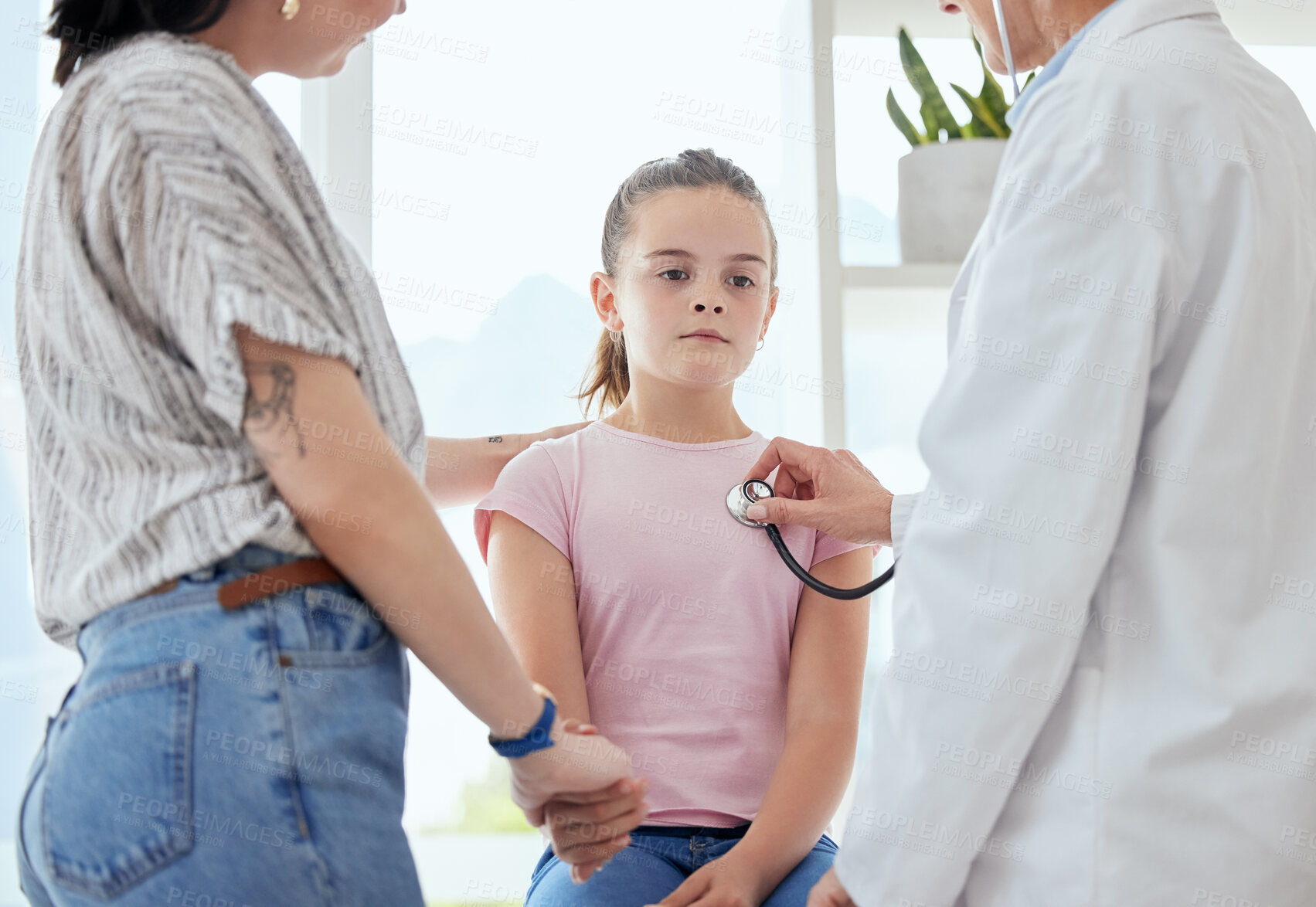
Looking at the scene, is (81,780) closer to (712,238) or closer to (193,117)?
(193,117)

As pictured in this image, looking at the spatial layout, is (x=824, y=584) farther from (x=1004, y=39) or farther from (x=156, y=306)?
(x=156, y=306)

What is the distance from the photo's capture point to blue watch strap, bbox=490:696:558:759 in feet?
2.88

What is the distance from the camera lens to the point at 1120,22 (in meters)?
1.00

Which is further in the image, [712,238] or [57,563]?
[712,238]

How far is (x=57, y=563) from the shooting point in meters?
0.79

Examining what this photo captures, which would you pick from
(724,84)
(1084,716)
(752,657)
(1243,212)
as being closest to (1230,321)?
(1243,212)

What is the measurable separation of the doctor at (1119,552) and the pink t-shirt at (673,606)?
0.40 m

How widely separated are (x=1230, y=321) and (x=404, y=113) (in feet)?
4.39

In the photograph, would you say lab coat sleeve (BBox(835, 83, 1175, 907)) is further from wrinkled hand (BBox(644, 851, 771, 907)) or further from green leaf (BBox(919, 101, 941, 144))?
green leaf (BBox(919, 101, 941, 144))

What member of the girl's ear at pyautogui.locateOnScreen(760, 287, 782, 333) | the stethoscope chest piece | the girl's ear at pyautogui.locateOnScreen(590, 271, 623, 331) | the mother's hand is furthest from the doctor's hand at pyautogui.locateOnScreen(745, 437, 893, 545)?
the mother's hand

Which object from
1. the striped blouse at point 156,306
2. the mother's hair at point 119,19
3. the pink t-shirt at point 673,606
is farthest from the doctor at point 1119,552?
the mother's hair at point 119,19

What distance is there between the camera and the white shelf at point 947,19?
190cm

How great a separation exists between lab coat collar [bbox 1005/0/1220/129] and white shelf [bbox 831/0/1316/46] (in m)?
0.89

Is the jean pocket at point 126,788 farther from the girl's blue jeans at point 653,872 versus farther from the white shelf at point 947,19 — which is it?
the white shelf at point 947,19
